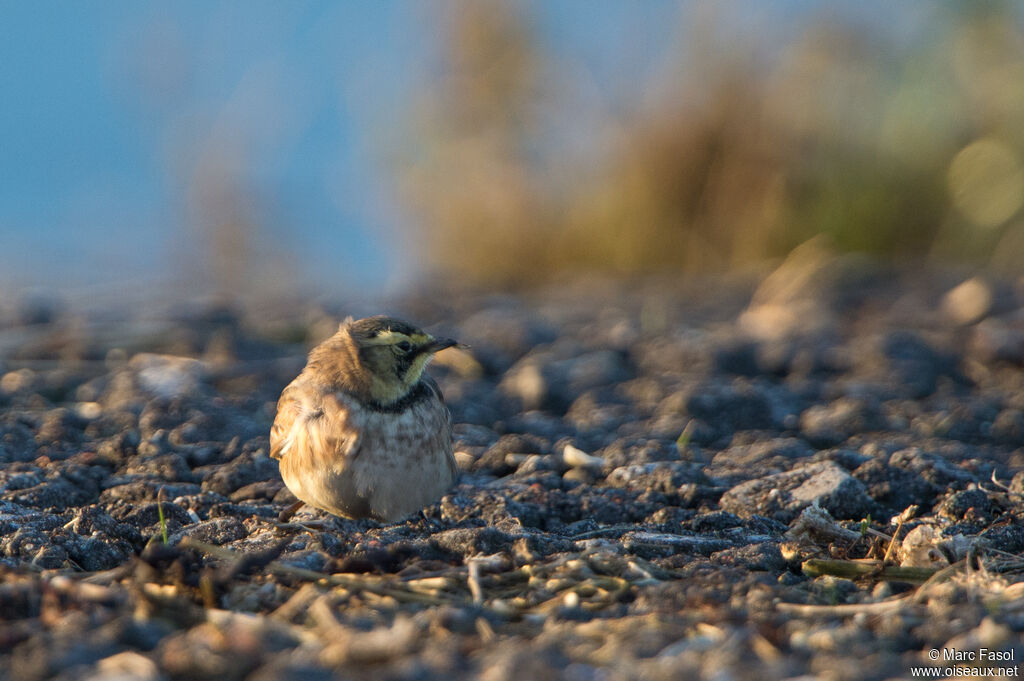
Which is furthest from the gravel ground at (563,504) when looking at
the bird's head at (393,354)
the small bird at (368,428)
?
the bird's head at (393,354)

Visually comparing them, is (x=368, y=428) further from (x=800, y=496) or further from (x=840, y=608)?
(x=840, y=608)

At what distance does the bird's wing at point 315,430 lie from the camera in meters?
4.19

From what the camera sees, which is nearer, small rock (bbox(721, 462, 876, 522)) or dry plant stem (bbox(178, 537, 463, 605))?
dry plant stem (bbox(178, 537, 463, 605))

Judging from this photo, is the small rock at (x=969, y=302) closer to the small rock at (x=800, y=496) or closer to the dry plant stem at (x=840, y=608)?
the small rock at (x=800, y=496)

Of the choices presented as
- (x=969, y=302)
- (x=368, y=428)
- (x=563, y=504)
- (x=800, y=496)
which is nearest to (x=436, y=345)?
(x=368, y=428)

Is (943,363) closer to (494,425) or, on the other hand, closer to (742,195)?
(494,425)

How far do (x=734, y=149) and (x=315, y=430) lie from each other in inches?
281

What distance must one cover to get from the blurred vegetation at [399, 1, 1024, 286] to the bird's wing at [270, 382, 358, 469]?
6.64 metres

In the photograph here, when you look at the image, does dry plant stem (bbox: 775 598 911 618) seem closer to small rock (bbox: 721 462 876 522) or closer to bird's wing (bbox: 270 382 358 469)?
small rock (bbox: 721 462 876 522)

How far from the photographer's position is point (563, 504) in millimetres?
4516

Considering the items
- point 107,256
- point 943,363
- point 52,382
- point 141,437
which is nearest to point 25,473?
point 141,437

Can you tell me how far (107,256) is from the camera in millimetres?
13594

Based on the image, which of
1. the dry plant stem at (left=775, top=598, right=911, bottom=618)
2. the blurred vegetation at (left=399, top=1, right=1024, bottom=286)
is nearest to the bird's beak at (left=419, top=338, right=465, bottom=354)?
the dry plant stem at (left=775, top=598, right=911, bottom=618)

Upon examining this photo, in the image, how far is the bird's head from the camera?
440 cm
